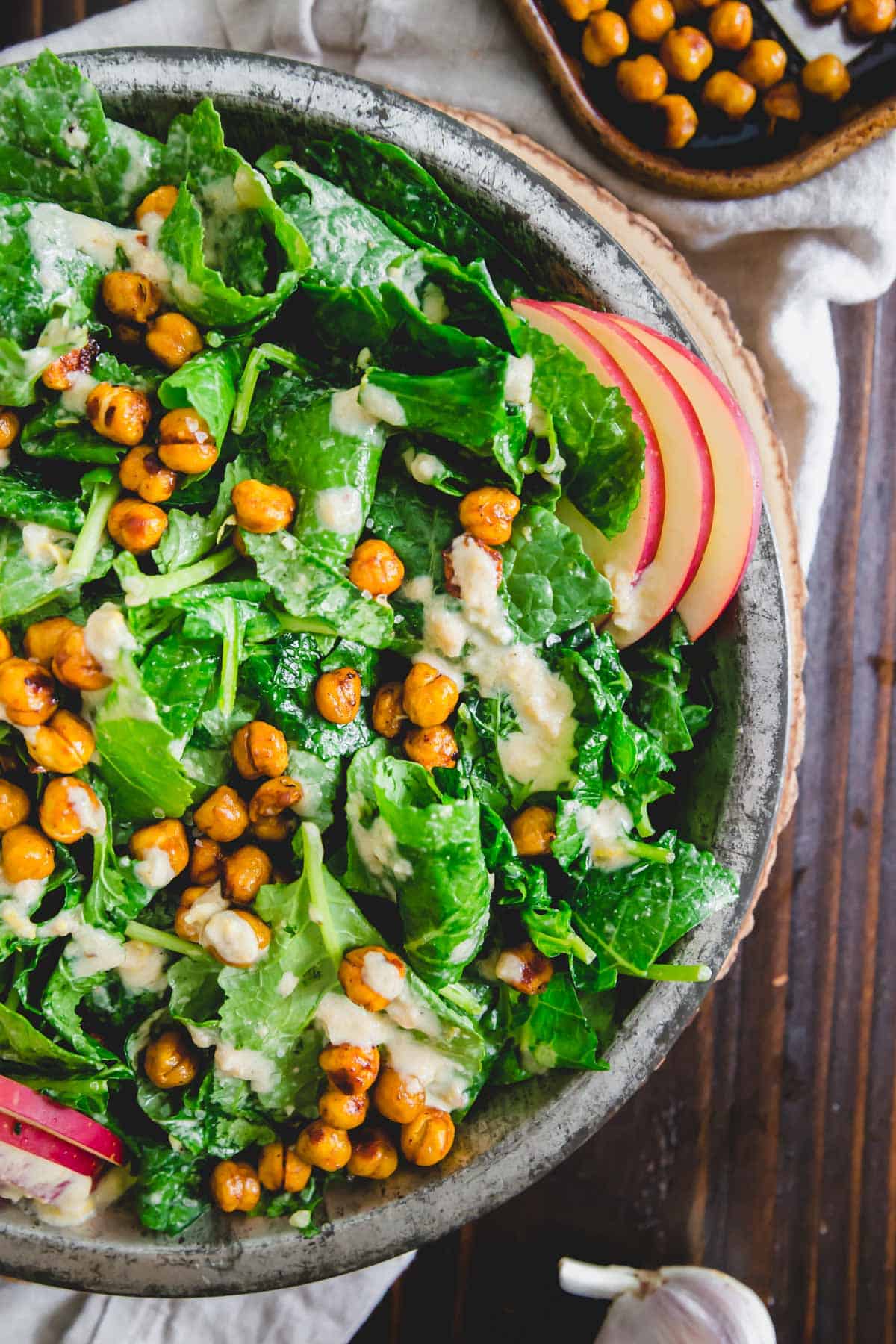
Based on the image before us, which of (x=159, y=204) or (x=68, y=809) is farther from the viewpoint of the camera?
(x=159, y=204)

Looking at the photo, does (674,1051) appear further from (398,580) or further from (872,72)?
(872,72)

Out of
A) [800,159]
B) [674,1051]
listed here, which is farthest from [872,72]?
[674,1051]

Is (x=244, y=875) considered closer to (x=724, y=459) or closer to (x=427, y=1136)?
(x=427, y=1136)

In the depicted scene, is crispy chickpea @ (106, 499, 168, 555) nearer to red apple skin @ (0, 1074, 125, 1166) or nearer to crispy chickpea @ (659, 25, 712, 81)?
red apple skin @ (0, 1074, 125, 1166)

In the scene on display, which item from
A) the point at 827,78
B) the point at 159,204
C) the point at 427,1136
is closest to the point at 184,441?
the point at 159,204

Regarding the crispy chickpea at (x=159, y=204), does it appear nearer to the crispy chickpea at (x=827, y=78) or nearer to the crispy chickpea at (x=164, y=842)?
the crispy chickpea at (x=164, y=842)
